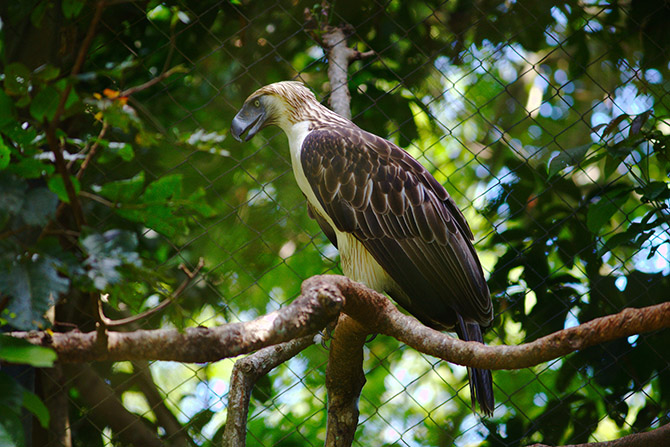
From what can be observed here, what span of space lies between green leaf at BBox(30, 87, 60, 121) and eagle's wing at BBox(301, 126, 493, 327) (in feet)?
4.51

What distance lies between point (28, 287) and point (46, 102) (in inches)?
10.5

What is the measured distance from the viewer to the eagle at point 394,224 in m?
2.19

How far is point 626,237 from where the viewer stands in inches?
91.7

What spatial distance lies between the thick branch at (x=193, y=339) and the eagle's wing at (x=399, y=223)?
95 cm

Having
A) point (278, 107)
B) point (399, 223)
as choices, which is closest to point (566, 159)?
point (399, 223)

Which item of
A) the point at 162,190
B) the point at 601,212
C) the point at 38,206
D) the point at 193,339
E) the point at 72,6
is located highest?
the point at 601,212

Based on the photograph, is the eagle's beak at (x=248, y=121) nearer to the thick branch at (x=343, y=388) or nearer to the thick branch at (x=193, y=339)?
the thick branch at (x=343, y=388)

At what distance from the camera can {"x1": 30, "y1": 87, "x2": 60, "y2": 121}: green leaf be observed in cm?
91

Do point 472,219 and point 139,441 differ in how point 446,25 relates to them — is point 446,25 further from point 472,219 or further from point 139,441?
point 139,441

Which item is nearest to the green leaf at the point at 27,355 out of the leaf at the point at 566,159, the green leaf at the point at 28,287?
the green leaf at the point at 28,287

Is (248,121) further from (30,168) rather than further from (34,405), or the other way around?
(34,405)

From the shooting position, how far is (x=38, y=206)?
35.3 inches

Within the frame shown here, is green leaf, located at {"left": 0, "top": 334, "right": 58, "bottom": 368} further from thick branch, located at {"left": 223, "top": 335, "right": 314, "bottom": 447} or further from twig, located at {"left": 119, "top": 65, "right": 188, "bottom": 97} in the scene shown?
thick branch, located at {"left": 223, "top": 335, "right": 314, "bottom": 447}

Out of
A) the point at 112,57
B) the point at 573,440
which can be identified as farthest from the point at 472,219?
the point at 112,57
